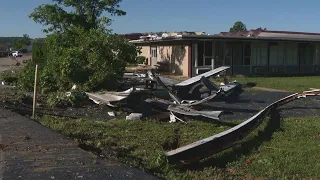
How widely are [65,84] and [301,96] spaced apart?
361 inches

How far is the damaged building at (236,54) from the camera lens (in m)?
28.6

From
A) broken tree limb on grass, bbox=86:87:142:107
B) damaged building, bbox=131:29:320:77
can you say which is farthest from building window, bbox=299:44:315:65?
broken tree limb on grass, bbox=86:87:142:107

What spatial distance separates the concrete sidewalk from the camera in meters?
5.57

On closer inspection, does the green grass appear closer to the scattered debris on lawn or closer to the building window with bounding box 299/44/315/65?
the scattered debris on lawn

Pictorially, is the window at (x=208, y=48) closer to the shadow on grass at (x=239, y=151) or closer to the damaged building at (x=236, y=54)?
the damaged building at (x=236, y=54)

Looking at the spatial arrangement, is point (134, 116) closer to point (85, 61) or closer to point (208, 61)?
point (85, 61)

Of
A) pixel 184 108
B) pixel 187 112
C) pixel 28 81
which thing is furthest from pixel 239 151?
pixel 28 81

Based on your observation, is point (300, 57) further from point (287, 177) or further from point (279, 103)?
point (287, 177)

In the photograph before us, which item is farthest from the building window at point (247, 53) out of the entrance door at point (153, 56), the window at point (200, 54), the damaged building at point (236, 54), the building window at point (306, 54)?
the entrance door at point (153, 56)

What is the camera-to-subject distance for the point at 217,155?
749 cm

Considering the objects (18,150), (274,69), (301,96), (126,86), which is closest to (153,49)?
(274,69)

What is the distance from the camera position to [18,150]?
22.7 feet

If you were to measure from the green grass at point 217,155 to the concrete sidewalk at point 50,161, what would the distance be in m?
0.57

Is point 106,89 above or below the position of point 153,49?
below
